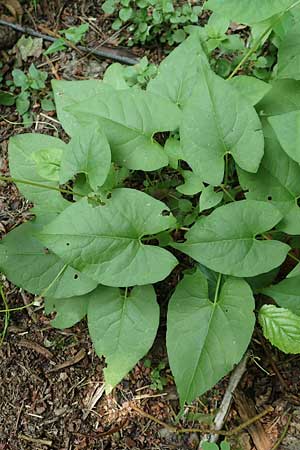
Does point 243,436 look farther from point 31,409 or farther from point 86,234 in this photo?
point 86,234

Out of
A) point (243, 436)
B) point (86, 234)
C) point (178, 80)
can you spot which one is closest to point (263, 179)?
point (178, 80)

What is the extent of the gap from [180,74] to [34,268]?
0.90m

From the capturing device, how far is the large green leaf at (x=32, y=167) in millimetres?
2104

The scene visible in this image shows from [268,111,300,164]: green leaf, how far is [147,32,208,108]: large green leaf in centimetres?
40

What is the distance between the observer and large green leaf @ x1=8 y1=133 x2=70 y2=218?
2.10 metres

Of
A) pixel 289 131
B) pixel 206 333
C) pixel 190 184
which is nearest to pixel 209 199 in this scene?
A: pixel 190 184

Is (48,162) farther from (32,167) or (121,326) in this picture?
(121,326)

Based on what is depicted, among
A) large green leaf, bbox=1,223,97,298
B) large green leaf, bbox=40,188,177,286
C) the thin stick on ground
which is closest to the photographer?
large green leaf, bbox=40,188,177,286

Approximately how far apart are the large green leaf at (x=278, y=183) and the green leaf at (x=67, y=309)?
721 mm

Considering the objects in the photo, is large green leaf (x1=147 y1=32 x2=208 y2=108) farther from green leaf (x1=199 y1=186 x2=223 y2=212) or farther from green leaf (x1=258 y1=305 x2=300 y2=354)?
green leaf (x1=258 y1=305 x2=300 y2=354)

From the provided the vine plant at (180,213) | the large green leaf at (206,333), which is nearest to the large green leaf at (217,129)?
the vine plant at (180,213)

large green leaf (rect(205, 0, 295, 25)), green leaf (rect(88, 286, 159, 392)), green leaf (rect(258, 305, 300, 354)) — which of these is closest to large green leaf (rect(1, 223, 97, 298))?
green leaf (rect(88, 286, 159, 392))

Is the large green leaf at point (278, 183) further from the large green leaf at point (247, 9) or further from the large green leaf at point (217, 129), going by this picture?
the large green leaf at point (247, 9)

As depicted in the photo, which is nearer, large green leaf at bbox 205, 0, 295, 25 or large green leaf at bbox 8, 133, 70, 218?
large green leaf at bbox 205, 0, 295, 25
